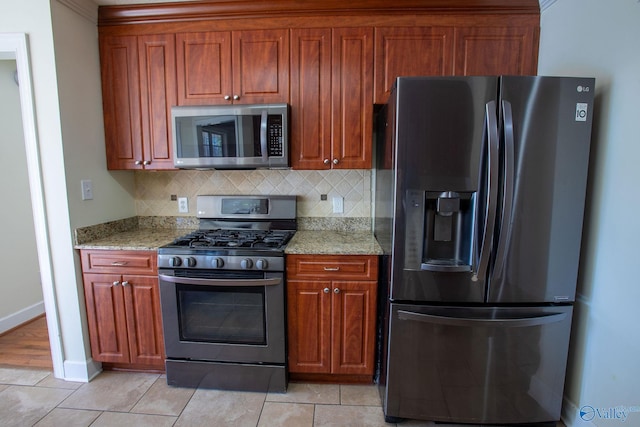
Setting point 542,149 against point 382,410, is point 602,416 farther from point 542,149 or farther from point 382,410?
point 542,149

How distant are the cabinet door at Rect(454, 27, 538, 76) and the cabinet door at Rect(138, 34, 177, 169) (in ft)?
6.25

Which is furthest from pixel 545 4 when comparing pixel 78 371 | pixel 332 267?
pixel 78 371

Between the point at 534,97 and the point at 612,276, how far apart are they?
925mm

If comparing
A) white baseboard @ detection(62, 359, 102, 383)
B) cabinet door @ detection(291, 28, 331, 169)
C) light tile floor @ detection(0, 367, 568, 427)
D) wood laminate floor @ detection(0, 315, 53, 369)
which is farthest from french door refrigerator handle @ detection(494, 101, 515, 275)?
wood laminate floor @ detection(0, 315, 53, 369)

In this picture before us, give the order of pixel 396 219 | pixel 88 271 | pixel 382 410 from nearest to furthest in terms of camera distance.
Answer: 1. pixel 396 219
2. pixel 382 410
3. pixel 88 271

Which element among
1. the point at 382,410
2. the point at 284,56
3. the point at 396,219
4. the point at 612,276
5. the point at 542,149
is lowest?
the point at 382,410

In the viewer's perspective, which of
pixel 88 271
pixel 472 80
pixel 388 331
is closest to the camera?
pixel 472 80

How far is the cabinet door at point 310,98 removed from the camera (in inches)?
73.0

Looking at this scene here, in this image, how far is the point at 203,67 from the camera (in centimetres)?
193

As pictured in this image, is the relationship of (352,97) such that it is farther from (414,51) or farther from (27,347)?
(27,347)

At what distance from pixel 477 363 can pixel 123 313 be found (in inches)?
84.9

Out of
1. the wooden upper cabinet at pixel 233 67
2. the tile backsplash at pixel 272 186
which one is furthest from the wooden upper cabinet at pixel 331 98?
the tile backsplash at pixel 272 186

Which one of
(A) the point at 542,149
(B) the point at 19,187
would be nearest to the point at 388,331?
(A) the point at 542,149

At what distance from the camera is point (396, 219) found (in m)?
1.43
